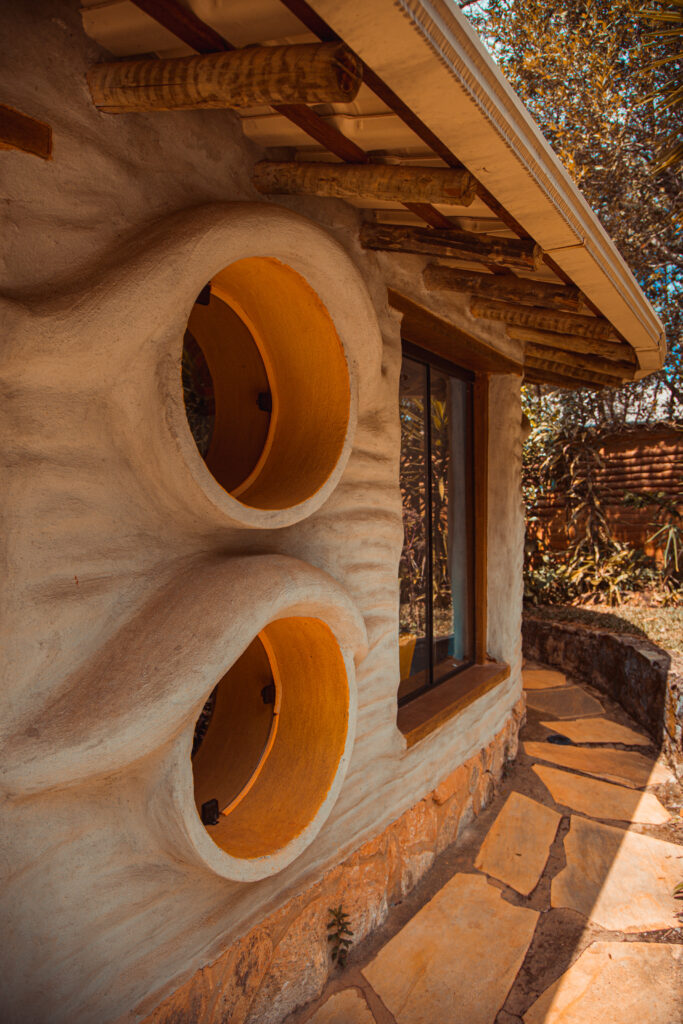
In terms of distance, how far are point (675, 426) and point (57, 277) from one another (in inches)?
293

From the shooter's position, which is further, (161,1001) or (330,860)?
(330,860)

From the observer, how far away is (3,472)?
1.25 meters

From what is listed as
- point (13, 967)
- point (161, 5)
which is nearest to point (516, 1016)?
point (13, 967)

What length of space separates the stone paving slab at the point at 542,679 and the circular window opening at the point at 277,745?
3.60m

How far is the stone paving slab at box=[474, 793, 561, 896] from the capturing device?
2869mm

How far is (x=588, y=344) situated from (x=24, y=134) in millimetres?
2687

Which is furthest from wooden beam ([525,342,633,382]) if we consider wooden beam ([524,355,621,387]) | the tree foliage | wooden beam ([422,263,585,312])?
the tree foliage

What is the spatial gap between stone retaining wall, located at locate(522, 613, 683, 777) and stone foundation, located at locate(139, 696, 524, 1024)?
5.26ft

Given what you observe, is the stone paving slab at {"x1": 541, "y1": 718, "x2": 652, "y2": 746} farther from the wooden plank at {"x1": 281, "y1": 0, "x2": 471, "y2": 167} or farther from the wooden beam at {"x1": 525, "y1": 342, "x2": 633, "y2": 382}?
the wooden plank at {"x1": 281, "y1": 0, "x2": 471, "y2": 167}

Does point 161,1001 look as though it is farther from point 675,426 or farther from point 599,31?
point 599,31

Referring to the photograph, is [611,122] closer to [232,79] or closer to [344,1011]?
[232,79]

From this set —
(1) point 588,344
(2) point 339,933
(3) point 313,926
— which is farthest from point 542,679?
(3) point 313,926

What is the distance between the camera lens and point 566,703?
4.99 m

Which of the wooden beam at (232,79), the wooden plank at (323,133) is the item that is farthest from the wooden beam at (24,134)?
the wooden plank at (323,133)
